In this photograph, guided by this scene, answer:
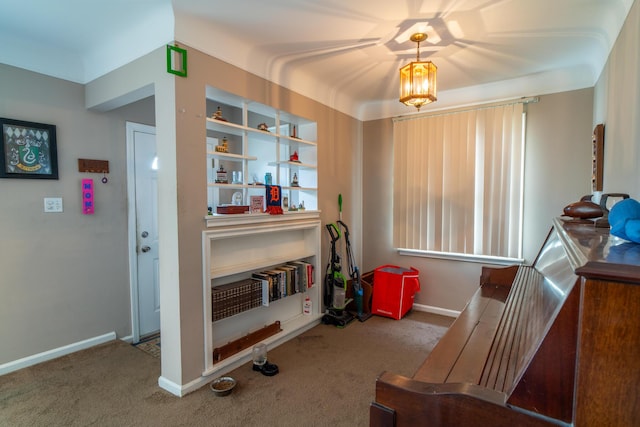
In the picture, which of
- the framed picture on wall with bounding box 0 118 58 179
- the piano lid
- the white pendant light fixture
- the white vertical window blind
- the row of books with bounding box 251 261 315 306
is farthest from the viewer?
the white vertical window blind

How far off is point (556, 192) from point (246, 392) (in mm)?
3296

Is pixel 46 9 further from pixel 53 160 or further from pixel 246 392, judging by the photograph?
pixel 246 392

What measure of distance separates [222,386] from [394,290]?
209cm

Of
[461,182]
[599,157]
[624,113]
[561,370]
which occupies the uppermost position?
[624,113]

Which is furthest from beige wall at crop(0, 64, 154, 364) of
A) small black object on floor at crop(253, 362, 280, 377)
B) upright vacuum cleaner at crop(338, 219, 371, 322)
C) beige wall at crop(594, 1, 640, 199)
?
beige wall at crop(594, 1, 640, 199)

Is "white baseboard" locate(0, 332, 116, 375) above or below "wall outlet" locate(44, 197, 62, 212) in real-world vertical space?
below

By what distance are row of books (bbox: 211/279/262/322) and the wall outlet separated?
1548 millimetres

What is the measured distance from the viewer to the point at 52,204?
2623 mm

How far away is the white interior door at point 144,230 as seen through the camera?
3082 mm

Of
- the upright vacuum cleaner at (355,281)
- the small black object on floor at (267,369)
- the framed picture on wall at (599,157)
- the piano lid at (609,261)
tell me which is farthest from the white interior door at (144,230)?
the framed picture on wall at (599,157)

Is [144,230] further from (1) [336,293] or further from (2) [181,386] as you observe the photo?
(1) [336,293]

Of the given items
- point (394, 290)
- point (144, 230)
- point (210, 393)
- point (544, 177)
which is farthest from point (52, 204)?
point (544, 177)

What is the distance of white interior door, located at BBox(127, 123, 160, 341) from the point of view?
3082 mm

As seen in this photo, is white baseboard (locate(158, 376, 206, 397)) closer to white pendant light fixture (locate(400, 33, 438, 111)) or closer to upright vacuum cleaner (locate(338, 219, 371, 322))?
upright vacuum cleaner (locate(338, 219, 371, 322))
